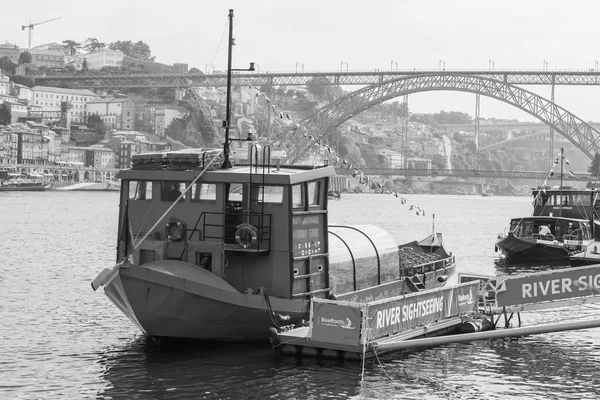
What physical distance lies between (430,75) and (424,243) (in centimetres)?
10815

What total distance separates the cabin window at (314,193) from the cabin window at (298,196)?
205 mm

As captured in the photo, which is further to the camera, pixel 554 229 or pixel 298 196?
pixel 554 229

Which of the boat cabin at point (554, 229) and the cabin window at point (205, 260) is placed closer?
the cabin window at point (205, 260)

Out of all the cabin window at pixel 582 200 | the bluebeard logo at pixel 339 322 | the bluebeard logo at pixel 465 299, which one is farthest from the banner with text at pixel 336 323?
the cabin window at pixel 582 200

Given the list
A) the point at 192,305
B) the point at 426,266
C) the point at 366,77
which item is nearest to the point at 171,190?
the point at 192,305

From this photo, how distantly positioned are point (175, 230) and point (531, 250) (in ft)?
81.2

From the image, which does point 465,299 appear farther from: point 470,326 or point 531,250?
point 531,250

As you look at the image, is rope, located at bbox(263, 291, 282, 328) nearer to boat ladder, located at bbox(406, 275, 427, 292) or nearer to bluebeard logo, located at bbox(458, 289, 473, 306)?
bluebeard logo, located at bbox(458, 289, 473, 306)

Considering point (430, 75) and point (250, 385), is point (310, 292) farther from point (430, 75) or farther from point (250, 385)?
point (430, 75)

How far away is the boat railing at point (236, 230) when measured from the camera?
18.2 m

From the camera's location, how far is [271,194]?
61.1ft

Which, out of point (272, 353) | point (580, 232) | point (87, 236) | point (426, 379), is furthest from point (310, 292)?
point (87, 236)

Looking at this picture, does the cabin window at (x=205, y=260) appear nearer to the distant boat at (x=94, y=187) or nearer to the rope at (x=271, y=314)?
the rope at (x=271, y=314)

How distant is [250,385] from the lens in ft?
55.8
